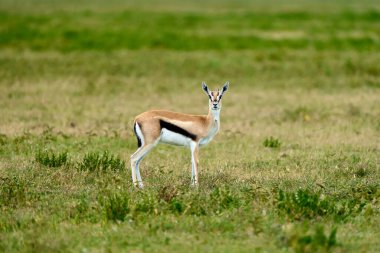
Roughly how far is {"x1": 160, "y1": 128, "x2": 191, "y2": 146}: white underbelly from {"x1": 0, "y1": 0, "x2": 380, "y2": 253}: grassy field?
24.3 inches

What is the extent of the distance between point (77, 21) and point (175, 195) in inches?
1205

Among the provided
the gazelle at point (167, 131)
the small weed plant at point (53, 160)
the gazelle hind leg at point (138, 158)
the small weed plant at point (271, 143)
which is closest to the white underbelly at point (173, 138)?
the gazelle at point (167, 131)

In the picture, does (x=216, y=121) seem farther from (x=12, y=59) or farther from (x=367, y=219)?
(x=12, y=59)

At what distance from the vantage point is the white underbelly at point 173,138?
10734mm

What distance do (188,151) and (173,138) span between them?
362cm

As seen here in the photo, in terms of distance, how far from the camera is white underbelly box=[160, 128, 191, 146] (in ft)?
35.2

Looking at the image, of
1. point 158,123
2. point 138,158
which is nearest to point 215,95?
point 158,123

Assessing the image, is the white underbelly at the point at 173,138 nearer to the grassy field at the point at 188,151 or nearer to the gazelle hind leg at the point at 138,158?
the gazelle hind leg at the point at 138,158

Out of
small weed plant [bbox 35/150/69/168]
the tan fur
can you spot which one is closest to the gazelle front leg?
the tan fur

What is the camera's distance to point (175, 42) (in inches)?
1254

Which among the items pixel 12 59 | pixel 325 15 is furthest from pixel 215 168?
pixel 325 15

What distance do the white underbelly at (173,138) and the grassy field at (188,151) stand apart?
24.3 inches

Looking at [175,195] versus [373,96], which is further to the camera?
[373,96]

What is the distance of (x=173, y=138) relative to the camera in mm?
10797
